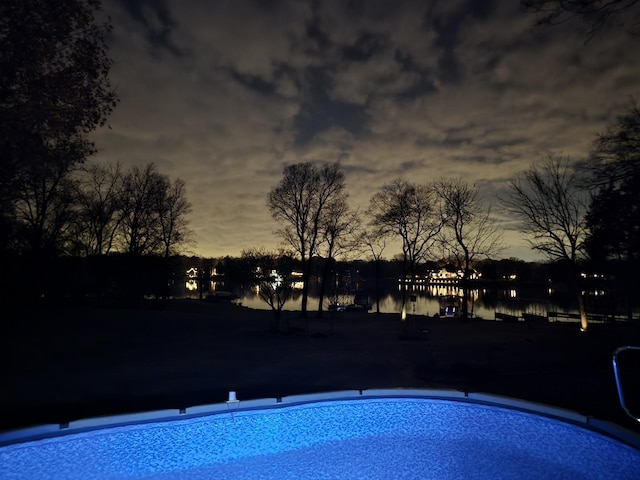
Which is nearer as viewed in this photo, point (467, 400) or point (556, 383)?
point (467, 400)

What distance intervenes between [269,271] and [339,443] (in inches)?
707

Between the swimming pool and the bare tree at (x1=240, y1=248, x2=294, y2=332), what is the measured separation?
15663 millimetres

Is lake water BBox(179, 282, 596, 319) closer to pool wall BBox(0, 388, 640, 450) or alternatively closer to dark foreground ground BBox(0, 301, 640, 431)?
dark foreground ground BBox(0, 301, 640, 431)

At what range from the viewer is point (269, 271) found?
24.6m

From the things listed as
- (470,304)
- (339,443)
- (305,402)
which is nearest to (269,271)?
(305,402)

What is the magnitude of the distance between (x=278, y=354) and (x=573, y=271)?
17.4m

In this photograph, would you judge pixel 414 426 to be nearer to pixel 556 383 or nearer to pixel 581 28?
pixel 556 383

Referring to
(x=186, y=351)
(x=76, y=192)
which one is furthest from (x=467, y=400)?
(x=76, y=192)

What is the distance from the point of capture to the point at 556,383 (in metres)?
9.15

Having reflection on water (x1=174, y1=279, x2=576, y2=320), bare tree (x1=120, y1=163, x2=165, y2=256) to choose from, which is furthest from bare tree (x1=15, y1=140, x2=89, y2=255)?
reflection on water (x1=174, y1=279, x2=576, y2=320)

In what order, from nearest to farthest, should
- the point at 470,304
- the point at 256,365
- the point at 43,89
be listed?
the point at 43,89, the point at 256,365, the point at 470,304

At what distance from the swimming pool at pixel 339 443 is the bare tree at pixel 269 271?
51.4ft

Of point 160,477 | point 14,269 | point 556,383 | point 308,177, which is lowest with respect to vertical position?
point 160,477

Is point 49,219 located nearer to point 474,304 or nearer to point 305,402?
point 305,402
